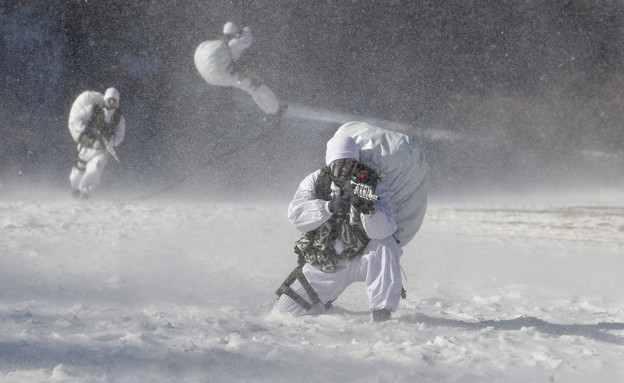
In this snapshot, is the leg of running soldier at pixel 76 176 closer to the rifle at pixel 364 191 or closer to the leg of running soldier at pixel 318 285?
the leg of running soldier at pixel 318 285

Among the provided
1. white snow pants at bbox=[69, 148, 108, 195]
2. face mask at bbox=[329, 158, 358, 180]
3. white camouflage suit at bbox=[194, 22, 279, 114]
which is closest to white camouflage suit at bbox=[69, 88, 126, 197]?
white snow pants at bbox=[69, 148, 108, 195]

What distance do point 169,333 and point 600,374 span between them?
A: 6.59 feet

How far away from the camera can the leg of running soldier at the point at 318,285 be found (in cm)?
373

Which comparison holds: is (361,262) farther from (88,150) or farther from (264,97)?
(88,150)

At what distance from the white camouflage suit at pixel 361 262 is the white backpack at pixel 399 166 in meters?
0.17

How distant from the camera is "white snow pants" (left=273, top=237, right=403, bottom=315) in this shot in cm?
359

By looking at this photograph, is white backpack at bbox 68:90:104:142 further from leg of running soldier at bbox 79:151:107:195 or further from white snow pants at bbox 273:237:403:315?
white snow pants at bbox 273:237:403:315

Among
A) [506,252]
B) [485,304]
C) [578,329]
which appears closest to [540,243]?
[506,252]

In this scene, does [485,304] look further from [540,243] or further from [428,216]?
[428,216]

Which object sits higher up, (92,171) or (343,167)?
(92,171)

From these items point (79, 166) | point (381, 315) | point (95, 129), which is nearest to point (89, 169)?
point (79, 166)

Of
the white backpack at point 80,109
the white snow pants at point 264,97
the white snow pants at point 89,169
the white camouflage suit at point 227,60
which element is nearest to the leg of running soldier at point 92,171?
the white snow pants at point 89,169

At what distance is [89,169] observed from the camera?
9914 mm

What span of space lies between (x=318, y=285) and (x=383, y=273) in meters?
0.42
